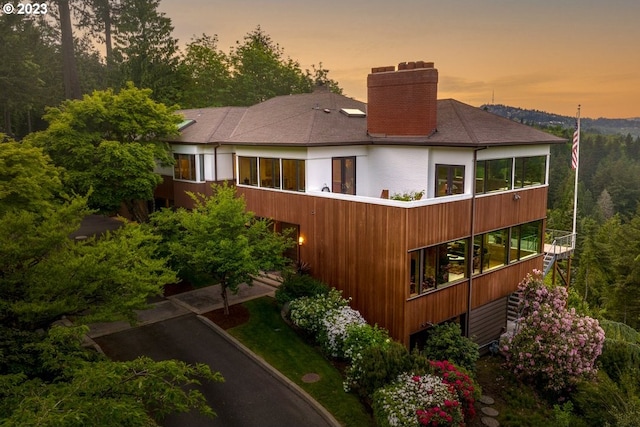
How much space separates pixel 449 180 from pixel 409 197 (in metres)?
1.91

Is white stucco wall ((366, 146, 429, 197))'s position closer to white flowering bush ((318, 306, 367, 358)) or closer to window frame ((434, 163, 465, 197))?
window frame ((434, 163, 465, 197))

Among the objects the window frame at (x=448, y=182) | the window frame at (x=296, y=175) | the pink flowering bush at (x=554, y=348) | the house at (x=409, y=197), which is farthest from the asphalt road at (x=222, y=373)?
the window frame at (x=448, y=182)

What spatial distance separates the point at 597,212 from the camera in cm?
8600

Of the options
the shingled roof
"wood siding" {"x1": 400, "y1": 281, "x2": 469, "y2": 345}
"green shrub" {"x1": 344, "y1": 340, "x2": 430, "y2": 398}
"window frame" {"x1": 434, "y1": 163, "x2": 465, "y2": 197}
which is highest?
the shingled roof

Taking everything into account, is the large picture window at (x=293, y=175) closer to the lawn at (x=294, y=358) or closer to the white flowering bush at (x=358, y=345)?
the lawn at (x=294, y=358)

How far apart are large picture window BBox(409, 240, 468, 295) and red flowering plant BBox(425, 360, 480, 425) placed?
323 centimetres

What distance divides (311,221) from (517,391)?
1072 centimetres

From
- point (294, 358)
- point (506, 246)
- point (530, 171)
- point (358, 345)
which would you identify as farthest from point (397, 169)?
point (294, 358)

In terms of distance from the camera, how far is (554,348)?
17922 mm

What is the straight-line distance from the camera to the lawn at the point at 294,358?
14609 millimetres

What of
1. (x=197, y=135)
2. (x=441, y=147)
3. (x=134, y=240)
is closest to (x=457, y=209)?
(x=441, y=147)

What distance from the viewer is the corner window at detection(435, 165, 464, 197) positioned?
20.2 metres

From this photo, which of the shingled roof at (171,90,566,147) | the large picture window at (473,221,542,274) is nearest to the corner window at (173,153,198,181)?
the shingled roof at (171,90,566,147)

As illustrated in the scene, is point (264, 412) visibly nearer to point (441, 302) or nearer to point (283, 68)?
point (441, 302)
